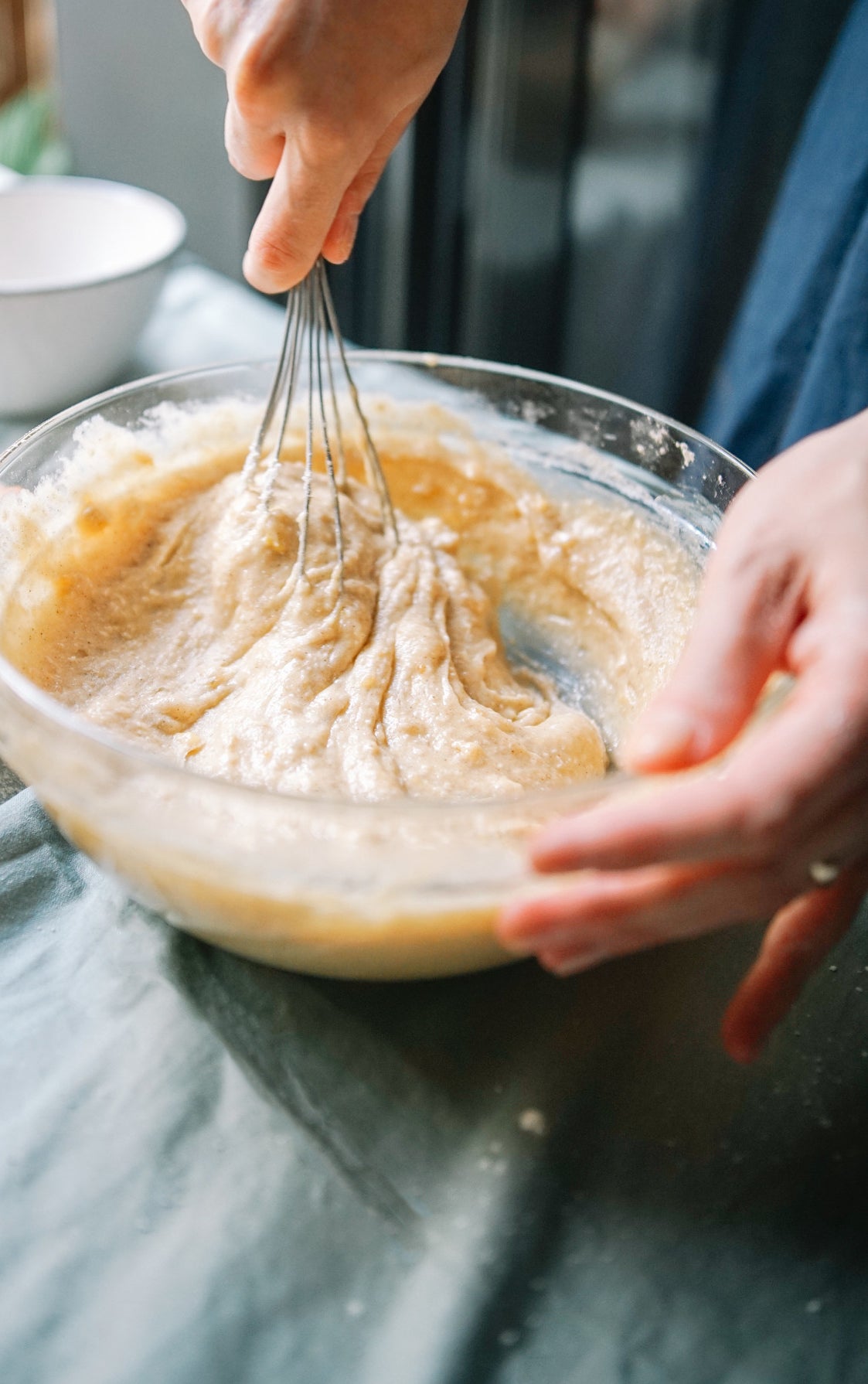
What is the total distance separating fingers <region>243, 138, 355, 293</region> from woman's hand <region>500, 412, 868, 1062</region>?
0.39 meters

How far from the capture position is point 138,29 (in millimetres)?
1776

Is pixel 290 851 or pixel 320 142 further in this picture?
pixel 320 142

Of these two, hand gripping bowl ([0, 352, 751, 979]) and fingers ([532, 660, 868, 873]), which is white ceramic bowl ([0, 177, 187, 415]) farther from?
fingers ([532, 660, 868, 873])

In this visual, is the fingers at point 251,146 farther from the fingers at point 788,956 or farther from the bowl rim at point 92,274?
the fingers at point 788,956

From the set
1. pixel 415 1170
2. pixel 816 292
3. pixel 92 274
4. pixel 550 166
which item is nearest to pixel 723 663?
pixel 415 1170

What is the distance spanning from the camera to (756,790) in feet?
1.55

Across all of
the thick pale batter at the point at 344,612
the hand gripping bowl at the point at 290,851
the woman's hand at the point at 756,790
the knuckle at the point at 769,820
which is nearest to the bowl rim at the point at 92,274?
the thick pale batter at the point at 344,612

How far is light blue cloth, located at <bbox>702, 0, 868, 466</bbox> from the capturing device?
3.67 feet

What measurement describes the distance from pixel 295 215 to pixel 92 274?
654 mm

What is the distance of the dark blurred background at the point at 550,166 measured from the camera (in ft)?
5.59

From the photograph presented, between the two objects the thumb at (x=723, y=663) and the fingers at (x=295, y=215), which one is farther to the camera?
the fingers at (x=295, y=215)

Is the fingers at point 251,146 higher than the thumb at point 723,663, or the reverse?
the fingers at point 251,146

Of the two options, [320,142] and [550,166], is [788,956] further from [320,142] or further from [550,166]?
[550,166]

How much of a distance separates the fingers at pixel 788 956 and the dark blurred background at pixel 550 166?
1557 millimetres
